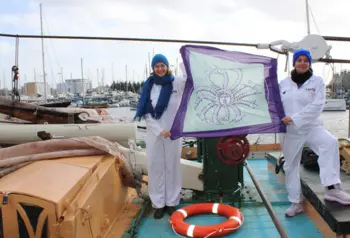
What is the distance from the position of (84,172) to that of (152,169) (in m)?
1.00

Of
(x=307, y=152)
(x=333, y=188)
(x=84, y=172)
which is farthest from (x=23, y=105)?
(x=333, y=188)

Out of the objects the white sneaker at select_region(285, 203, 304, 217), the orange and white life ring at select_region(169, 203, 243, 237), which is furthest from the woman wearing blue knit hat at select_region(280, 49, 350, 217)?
the orange and white life ring at select_region(169, 203, 243, 237)

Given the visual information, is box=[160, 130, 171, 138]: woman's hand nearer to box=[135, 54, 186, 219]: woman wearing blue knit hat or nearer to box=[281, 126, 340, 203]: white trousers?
box=[135, 54, 186, 219]: woman wearing blue knit hat

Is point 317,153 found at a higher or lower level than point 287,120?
lower

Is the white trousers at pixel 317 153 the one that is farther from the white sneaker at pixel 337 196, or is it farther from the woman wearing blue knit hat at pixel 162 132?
the woman wearing blue knit hat at pixel 162 132

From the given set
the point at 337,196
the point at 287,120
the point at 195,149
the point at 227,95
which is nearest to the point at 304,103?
the point at 287,120

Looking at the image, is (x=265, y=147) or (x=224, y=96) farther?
(x=265, y=147)

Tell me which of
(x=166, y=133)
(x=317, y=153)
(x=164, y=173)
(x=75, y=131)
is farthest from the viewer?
(x=75, y=131)

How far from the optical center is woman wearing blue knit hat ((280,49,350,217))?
3189 mm

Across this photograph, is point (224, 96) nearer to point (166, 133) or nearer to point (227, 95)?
point (227, 95)

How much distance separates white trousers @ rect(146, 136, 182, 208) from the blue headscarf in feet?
1.01

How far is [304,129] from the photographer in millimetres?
3396

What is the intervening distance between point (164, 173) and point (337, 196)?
165 cm

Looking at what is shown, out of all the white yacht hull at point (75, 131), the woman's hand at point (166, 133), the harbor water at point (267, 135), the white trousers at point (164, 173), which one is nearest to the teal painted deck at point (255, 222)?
the white trousers at point (164, 173)
